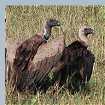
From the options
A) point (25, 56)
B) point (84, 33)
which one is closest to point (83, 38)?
point (84, 33)

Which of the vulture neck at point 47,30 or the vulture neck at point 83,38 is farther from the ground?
the vulture neck at point 47,30

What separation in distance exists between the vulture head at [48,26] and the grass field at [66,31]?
29mm

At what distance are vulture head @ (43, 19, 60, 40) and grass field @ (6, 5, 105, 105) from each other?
0.10ft

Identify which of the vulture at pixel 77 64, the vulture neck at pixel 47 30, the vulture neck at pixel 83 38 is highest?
the vulture neck at pixel 47 30

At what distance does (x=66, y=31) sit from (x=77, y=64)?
0.75 feet

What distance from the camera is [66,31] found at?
3.02 metres

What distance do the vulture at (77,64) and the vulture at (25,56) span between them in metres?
0.16

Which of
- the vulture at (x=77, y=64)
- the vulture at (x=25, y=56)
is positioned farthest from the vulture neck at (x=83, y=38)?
the vulture at (x=25, y=56)

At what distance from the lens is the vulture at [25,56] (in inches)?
116

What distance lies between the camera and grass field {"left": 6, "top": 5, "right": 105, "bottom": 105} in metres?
2.93

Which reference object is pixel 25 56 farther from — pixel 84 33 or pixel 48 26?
pixel 84 33

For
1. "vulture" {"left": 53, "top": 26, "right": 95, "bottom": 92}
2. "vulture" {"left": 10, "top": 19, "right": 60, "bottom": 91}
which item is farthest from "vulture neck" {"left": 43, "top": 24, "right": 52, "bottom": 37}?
"vulture" {"left": 53, "top": 26, "right": 95, "bottom": 92}

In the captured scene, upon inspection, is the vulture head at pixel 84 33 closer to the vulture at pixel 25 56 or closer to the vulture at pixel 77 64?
the vulture at pixel 77 64

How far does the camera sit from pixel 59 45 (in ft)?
9.74
